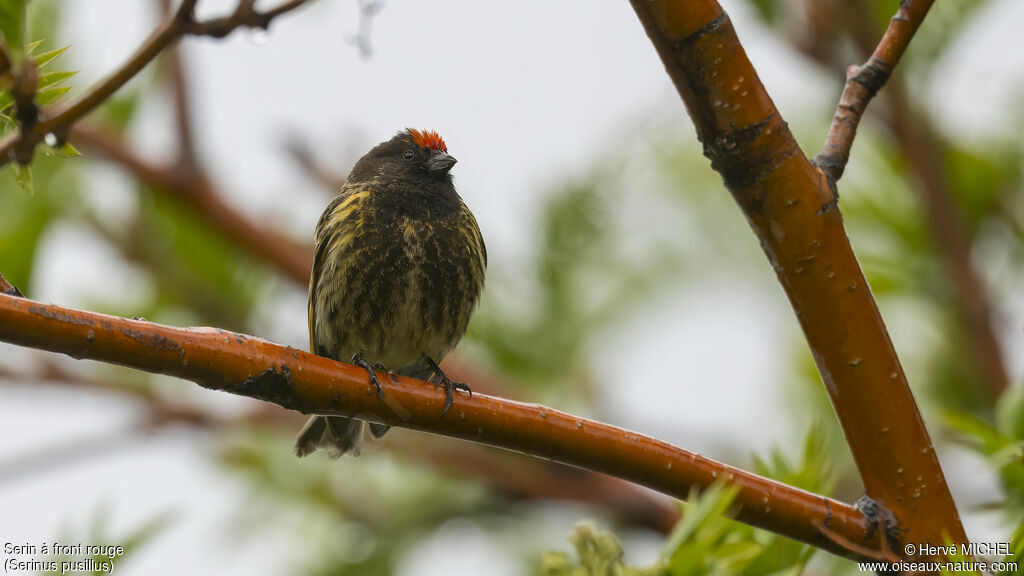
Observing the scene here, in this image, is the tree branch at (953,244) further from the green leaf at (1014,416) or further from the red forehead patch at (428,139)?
the red forehead patch at (428,139)

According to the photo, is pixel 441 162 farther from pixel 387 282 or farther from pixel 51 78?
pixel 51 78

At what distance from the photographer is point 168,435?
320 cm

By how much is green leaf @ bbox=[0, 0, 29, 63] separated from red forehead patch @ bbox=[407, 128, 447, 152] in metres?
2.87

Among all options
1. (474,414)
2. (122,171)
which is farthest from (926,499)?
(122,171)

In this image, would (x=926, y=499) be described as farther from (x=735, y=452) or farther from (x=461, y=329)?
(x=461, y=329)

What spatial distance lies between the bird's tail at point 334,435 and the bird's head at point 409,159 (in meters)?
0.95

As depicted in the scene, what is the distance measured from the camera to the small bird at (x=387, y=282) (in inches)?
129

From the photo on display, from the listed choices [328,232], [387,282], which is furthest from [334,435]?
[328,232]

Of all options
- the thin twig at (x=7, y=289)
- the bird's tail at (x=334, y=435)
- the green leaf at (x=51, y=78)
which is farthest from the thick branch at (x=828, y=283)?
the bird's tail at (x=334, y=435)

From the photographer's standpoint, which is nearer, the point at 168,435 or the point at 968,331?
the point at 968,331

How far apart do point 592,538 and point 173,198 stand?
2.20 m

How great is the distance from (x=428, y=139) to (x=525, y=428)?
2.48m

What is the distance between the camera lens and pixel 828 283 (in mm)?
1806

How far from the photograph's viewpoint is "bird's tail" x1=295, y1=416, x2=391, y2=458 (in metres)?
3.13
